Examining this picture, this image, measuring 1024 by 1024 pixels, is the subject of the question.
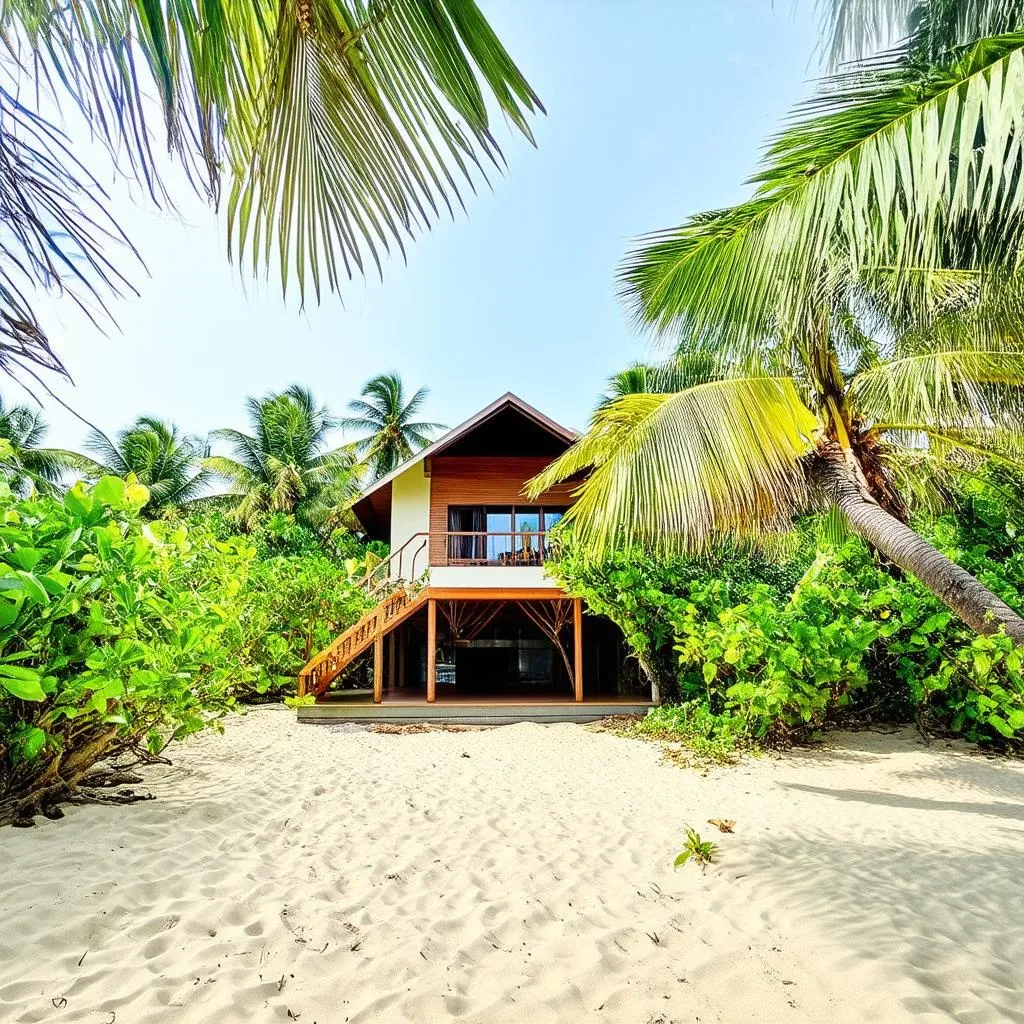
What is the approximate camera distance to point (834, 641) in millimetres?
7488

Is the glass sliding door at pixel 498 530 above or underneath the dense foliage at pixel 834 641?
above

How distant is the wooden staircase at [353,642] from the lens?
1132 centimetres

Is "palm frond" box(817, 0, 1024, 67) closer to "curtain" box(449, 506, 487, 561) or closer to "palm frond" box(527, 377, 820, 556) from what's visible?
"palm frond" box(527, 377, 820, 556)

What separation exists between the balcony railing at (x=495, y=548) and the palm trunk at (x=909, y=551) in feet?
27.9

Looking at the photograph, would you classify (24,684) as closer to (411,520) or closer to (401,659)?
(411,520)

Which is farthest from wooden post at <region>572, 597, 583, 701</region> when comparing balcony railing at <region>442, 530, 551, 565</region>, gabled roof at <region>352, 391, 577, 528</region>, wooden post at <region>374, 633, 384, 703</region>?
wooden post at <region>374, 633, 384, 703</region>

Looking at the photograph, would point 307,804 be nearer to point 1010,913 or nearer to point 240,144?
point 1010,913

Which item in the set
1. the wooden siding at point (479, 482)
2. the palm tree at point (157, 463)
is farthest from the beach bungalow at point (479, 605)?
the palm tree at point (157, 463)

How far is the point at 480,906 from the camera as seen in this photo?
3297 millimetres

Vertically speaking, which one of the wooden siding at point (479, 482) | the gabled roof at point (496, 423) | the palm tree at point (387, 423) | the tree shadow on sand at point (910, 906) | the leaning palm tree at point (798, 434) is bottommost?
the tree shadow on sand at point (910, 906)

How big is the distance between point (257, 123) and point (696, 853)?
4468mm

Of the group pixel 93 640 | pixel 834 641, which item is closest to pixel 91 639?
pixel 93 640

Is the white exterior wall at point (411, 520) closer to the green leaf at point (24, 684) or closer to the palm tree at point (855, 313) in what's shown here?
the palm tree at point (855, 313)

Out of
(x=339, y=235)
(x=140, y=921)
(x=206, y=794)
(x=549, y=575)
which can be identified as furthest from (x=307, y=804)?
(x=549, y=575)
